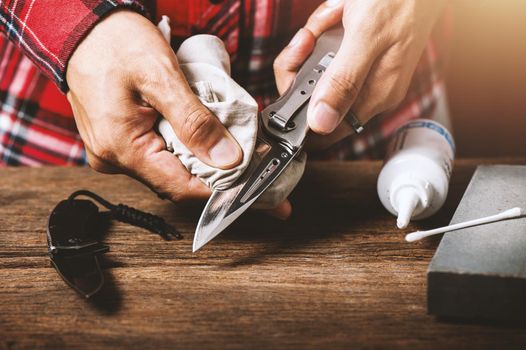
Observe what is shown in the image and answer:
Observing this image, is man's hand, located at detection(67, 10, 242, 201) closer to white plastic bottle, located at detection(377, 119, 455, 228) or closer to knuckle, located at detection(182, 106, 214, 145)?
knuckle, located at detection(182, 106, 214, 145)

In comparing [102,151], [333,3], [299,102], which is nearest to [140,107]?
[102,151]

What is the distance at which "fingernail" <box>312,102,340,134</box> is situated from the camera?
25.1 inches

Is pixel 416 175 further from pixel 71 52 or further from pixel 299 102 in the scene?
pixel 71 52

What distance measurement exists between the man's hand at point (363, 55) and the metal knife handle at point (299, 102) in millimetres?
14

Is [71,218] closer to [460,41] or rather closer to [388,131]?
[388,131]

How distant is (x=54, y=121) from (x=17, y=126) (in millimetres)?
66

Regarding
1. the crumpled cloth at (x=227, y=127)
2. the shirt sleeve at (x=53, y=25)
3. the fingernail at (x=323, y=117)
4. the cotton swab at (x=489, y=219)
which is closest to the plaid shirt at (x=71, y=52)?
the shirt sleeve at (x=53, y=25)

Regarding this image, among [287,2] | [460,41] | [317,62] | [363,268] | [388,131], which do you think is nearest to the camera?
[363,268]

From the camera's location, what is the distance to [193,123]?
59cm

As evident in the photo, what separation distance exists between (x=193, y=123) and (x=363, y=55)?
0.22 meters

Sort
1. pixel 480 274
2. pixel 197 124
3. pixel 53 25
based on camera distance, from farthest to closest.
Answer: pixel 53 25, pixel 197 124, pixel 480 274

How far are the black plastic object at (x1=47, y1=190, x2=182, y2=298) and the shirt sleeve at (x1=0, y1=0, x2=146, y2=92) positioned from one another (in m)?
0.15

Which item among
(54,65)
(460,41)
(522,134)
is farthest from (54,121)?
(522,134)

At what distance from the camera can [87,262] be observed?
58 cm
